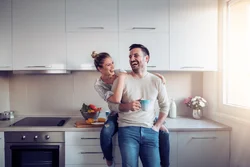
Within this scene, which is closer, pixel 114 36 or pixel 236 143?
pixel 236 143

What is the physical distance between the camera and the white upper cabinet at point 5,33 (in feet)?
7.48

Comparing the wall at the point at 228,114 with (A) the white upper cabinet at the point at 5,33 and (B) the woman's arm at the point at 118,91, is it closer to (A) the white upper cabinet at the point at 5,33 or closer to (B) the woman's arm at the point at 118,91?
(B) the woman's arm at the point at 118,91

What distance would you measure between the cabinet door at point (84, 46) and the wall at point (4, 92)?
0.86m

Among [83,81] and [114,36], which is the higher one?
[114,36]

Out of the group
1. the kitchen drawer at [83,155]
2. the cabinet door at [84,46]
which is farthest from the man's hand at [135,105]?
the cabinet door at [84,46]

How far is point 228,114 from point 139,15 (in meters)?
1.36

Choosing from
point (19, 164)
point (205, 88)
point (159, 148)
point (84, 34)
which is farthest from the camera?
point (205, 88)

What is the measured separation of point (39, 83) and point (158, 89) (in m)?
1.55

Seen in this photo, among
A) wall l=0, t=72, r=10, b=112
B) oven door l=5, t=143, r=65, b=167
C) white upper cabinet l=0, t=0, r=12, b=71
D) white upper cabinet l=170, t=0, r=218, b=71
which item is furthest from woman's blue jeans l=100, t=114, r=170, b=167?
wall l=0, t=72, r=10, b=112

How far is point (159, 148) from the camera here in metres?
1.95

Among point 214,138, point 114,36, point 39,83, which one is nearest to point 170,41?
point 114,36

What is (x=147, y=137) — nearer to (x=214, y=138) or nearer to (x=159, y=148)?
(x=159, y=148)

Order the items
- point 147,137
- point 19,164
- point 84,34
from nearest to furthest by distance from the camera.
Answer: point 147,137 < point 19,164 < point 84,34

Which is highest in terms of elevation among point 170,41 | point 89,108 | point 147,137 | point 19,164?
point 170,41
